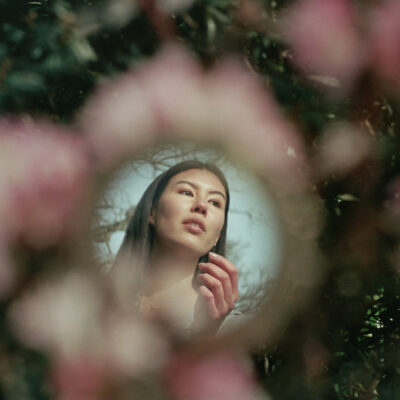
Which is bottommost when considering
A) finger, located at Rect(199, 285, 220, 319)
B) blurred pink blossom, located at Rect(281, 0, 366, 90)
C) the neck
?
finger, located at Rect(199, 285, 220, 319)

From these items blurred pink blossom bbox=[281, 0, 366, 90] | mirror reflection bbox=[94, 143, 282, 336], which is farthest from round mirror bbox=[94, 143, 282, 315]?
blurred pink blossom bbox=[281, 0, 366, 90]

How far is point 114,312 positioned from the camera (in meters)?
0.61

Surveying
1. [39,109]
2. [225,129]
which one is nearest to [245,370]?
[225,129]

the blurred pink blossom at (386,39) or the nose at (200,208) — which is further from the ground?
the blurred pink blossom at (386,39)

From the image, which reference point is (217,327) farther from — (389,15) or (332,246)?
(389,15)

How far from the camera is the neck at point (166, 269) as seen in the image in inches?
25.0

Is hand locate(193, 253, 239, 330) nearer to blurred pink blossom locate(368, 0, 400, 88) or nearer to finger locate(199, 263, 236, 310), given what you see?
finger locate(199, 263, 236, 310)

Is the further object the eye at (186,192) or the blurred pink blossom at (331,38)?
the blurred pink blossom at (331,38)

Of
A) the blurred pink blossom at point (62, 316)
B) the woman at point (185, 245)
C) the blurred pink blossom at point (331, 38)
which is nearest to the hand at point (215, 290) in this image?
the woman at point (185, 245)

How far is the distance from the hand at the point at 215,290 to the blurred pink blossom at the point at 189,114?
134 millimetres

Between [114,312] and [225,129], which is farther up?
[225,129]

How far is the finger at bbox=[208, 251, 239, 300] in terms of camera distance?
64cm

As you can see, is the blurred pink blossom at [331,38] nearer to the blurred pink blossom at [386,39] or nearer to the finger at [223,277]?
the blurred pink blossom at [386,39]

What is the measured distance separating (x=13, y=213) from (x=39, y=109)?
17cm
